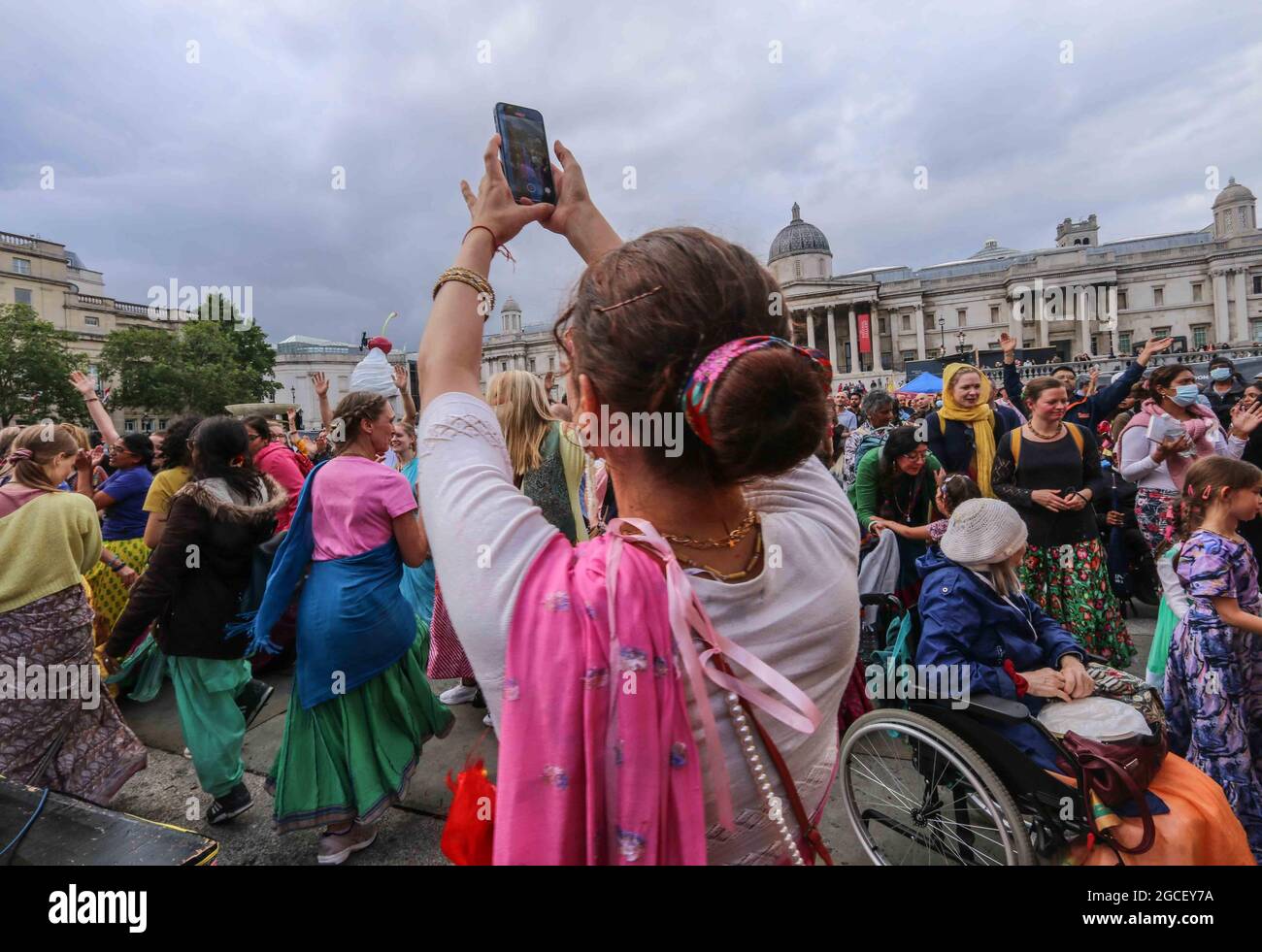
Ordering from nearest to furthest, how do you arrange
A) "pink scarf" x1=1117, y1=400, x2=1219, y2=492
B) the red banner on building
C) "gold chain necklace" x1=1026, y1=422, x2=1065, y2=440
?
"gold chain necklace" x1=1026, y1=422, x2=1065, y2=440 → "pink scarf" x1=1117, y1=400, x2=1219, y2=492 → the red banner on building

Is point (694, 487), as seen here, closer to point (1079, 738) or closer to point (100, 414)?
point (1079, 738)

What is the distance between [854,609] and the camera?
0.97 metres

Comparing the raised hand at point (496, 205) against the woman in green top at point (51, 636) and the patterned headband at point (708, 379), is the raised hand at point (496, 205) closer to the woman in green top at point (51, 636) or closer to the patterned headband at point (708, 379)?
the patterned headband at point (708, 379)

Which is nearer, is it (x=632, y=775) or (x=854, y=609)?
(x=632, y=775)

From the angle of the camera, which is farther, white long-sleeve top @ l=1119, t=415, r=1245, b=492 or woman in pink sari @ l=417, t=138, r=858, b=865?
white long-sleeve top @ l=1119, t=415, r=1245, b=492

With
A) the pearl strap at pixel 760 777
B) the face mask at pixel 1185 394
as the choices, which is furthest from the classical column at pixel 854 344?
the pearl strap at pixel 760 777

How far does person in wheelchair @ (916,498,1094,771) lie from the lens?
259cm

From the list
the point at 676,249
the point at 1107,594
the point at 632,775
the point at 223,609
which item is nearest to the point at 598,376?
the point at 676,249

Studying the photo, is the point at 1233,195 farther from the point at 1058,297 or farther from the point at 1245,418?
the point at 1245,418

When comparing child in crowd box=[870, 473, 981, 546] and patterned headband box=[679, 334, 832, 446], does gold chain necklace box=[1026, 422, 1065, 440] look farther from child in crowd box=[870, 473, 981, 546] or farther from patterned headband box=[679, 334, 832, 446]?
patterned headband box=[679, 334, 832, 446]

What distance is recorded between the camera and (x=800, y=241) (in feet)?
219

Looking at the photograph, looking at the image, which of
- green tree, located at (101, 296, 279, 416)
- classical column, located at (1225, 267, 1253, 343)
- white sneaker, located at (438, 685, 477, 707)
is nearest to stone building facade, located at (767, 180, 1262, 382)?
classical column, located at (1225, 267, 1253, 343)
